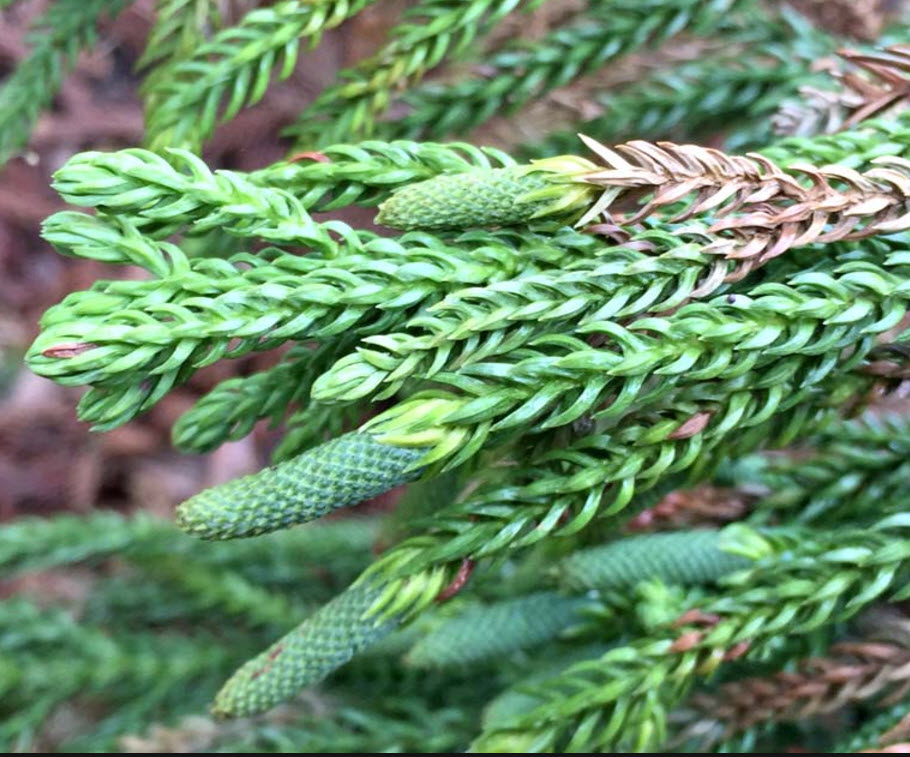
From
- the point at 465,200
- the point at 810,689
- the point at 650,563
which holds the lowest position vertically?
the point at 810,689

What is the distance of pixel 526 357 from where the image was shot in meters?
0.66

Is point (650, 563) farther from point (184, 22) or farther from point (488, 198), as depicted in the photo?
point (184, 22)

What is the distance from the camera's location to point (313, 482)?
64 centimetres

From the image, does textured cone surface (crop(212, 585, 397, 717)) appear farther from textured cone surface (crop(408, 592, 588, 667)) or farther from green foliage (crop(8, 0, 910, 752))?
textured cone surface (crop(408, 592, 588, 667))

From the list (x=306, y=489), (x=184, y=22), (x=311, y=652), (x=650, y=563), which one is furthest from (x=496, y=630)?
(x=184, y=22)

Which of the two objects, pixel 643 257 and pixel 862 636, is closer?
pixel 643 257

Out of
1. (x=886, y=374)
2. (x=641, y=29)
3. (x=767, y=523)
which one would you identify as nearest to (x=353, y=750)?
(x=767, y=523)

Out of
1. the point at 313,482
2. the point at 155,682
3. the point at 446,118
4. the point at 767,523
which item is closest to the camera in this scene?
the point at 313,482

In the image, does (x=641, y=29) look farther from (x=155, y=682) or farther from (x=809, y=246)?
(x=155, y=682)

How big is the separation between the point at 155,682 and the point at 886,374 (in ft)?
3.75

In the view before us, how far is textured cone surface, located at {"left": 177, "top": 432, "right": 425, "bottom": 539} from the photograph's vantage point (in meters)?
0.63

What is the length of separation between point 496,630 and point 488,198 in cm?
56

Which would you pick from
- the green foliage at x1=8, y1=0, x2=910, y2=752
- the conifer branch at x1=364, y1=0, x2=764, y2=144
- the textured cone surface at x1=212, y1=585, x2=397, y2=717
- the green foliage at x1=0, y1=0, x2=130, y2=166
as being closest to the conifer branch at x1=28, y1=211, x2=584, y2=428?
the green foliage at x1=8, y1=0, x2=910, y2=752

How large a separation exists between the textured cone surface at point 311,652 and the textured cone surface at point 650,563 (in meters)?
0.28
